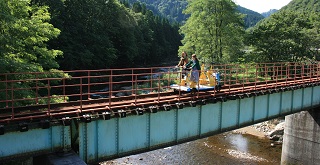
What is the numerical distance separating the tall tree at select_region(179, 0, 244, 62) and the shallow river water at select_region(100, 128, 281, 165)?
1578 cm

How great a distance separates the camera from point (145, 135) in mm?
12961

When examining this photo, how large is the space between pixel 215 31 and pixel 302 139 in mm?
23673

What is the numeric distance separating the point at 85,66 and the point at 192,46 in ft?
62.2

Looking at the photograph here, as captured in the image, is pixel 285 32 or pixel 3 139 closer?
pixel 3 139

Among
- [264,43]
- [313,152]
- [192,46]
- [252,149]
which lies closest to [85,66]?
[192,46]

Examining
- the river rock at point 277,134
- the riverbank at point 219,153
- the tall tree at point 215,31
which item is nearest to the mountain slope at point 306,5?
the tall tree at point 215,31

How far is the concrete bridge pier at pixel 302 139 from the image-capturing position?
23.4 meters

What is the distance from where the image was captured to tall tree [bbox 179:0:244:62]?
43.2 m

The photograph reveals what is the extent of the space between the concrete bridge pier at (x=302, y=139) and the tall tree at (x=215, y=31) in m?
19.7

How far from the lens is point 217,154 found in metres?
27.2

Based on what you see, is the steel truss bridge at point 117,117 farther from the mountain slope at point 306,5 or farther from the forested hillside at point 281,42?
the mountain slope at point 306,5

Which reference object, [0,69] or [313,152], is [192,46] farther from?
Result: [0,69]

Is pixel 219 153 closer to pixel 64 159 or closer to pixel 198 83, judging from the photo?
pixel 198 83

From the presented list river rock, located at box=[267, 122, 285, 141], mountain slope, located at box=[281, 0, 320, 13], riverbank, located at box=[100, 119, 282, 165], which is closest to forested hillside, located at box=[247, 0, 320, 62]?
river rock, located at box=[267, 122, 285, 141]
